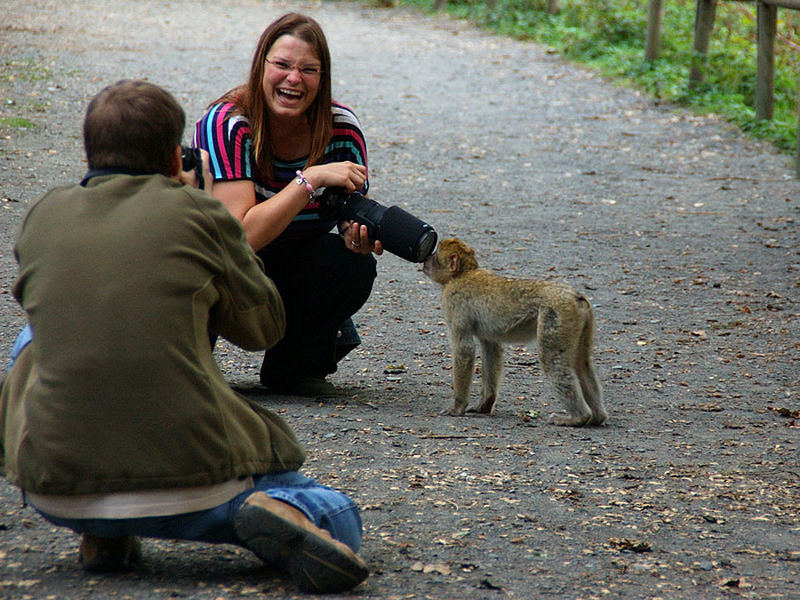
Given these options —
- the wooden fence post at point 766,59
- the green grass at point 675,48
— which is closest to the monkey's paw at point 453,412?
the green grass at point 675,48

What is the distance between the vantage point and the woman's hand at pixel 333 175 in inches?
164

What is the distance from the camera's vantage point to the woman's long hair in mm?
4359

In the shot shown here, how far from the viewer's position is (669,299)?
653 centimetres

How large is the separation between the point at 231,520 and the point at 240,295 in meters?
0.57

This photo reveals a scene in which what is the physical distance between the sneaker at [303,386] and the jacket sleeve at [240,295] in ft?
6.54

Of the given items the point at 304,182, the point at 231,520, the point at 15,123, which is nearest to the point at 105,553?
the point at 231,520

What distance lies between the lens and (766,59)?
34.9ft

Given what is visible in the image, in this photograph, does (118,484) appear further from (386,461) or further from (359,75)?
(359,75)

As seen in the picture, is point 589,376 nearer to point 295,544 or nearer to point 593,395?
point 593,395

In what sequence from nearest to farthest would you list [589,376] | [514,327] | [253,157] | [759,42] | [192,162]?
[192,162] → [253,157] → [589,376] → [514,327] → [759,42]

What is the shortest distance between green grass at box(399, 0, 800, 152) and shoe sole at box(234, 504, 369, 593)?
8.89m

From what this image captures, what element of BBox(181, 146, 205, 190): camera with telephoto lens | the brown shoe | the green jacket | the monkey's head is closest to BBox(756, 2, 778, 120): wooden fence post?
the monkey's head

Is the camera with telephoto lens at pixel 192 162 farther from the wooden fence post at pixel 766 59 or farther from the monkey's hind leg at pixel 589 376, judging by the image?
the wooden fence post at pixel 766 59

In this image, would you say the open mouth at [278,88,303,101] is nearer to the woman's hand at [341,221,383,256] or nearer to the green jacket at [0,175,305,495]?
the woman's hand at [341,221,383,256]
